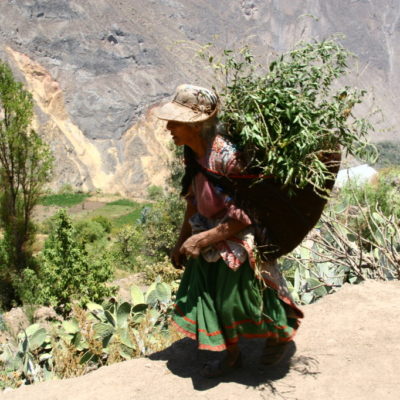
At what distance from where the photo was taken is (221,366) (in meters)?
2.72

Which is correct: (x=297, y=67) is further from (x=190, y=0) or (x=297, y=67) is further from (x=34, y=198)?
(x=190, y=0)

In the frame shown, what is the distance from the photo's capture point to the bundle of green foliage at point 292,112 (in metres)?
2.36

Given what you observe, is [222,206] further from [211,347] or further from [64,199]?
[64,199]

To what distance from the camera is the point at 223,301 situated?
8.40 feet

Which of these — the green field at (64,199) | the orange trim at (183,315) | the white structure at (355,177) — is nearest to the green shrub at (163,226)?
the white structure at (355,177)

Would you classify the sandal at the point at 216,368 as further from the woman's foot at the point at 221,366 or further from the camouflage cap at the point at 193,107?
the camouflage cap at the point at 193,107

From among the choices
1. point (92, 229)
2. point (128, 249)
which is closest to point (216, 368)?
point (128, 249)

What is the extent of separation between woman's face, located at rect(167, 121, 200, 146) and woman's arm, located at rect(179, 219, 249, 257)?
1.46 feet

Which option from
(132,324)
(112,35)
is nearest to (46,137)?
(112,35)

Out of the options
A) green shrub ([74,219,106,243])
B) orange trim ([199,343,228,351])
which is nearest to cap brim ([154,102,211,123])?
orange trim ([199,343,228,351])

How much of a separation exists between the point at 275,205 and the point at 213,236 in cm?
34

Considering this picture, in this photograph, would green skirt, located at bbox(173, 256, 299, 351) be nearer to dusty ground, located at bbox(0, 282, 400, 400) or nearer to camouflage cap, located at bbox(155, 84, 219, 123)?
dusty ground, located at bbox(0, 282, 400, 400)

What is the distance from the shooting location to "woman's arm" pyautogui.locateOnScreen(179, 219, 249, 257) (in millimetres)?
2473

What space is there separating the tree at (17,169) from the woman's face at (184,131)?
8.34 metres
